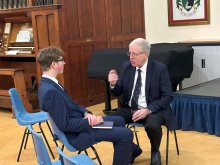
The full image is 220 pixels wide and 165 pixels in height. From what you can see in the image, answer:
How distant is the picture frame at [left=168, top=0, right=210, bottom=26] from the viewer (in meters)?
5.79

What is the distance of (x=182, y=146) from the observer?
3.96m

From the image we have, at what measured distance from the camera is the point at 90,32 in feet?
19.6

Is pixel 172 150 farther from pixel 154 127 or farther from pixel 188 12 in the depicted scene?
pixel 188 12

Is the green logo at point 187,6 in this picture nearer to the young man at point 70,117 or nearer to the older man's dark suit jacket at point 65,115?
the young man at point 70,117

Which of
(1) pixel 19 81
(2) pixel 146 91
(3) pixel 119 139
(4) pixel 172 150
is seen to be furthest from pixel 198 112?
(1) pixel 19 81

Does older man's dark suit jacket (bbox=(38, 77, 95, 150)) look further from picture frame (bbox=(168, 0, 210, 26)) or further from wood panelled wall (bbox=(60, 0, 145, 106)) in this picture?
picture frame (bbox=(168, 0, 210, 26))

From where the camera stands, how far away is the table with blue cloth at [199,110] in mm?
4215

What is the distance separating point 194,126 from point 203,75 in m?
1.38

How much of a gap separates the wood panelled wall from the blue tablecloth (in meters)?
1.84

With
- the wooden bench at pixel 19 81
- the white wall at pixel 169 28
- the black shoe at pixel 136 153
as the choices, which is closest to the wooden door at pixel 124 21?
the white wall at pixel 169 28

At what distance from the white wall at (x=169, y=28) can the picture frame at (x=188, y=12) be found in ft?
0.22

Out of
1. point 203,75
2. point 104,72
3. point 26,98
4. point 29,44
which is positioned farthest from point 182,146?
point 29,44

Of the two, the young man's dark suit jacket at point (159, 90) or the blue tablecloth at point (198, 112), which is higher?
the young man's dark suit jacket at point (159, 90)

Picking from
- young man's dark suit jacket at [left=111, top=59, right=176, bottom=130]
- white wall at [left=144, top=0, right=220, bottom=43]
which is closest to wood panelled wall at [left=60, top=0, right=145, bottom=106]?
white wall at [left=144, top=0, right=220, bottom=43]
